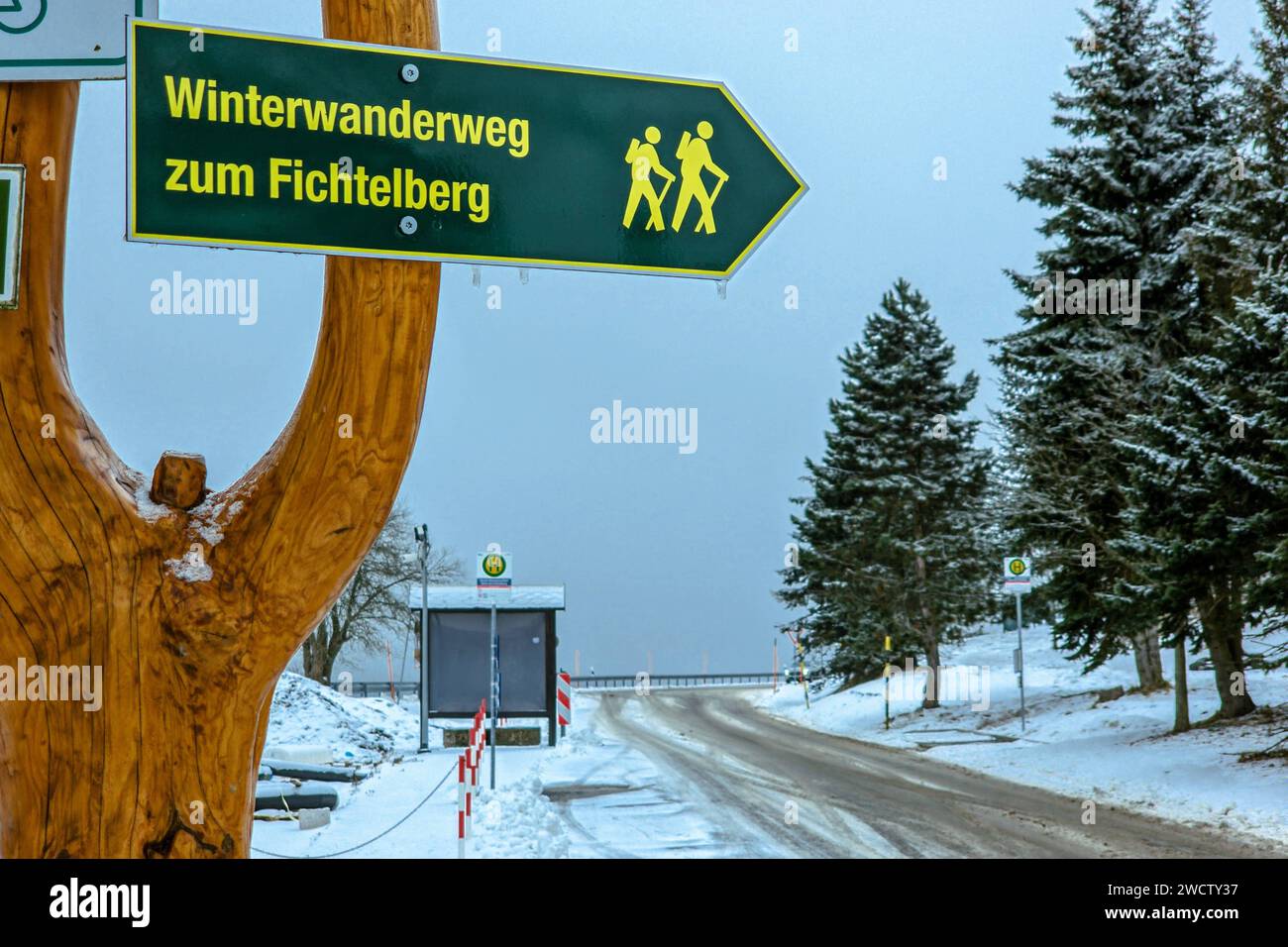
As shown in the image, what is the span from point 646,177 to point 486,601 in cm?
1990

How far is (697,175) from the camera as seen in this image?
2.67m

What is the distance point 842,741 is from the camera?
23234 millimetres

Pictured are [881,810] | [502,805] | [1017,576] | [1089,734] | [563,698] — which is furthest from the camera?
[1017,576]

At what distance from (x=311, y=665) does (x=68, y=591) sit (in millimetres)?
37796

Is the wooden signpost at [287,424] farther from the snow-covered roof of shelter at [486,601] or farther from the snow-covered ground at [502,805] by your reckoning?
the snow-covered roof of shelter at [486,601]

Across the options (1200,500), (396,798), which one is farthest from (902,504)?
(396,798)

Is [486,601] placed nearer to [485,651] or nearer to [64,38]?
[485,651]

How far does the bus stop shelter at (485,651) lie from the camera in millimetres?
22312

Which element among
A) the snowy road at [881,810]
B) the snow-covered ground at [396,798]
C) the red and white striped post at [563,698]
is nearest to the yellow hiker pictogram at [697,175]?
the snow-covered ground at [396,798]


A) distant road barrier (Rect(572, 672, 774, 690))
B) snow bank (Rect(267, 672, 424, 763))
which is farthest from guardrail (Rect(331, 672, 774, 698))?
snow bank (Rect(267, 672, 424, 763))

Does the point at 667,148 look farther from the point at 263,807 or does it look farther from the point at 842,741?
the point at 842,741

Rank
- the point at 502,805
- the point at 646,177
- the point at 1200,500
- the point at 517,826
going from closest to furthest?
the point at 646,177 < the point at 517,826 < the point at 502,805 < the point at 1200,500

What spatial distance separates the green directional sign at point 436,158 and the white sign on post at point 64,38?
7.1 inches
